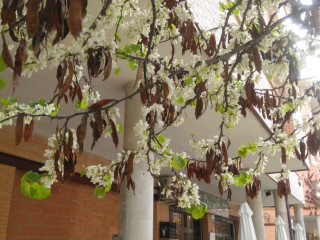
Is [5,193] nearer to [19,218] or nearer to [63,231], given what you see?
[19,218]

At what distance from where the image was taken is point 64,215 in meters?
7.28

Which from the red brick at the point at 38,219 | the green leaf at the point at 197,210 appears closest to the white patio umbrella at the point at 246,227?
the red brick at the point at 38,219

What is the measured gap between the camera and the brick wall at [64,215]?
6.20m

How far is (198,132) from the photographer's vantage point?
21.6 feet

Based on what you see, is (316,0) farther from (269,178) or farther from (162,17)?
(269,178)

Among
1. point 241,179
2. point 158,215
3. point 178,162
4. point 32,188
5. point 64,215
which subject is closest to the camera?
point 32,188

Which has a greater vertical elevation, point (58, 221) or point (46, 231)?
point (58, 221)

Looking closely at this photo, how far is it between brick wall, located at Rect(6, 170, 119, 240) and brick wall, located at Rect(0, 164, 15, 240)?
0.38 meters

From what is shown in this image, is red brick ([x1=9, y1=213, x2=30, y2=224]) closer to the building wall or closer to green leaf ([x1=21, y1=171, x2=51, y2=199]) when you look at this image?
green leaf ([x1=21, y1=171, x2=51, y2=199])

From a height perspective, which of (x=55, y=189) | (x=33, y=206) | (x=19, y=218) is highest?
(x=55, y=189)

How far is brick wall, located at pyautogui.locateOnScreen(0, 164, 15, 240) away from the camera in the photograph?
554cm

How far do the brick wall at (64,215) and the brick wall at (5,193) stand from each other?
380mm

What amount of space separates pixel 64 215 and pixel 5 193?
1868 mm

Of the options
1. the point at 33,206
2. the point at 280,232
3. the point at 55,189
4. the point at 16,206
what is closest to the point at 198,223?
the point at 280,232
